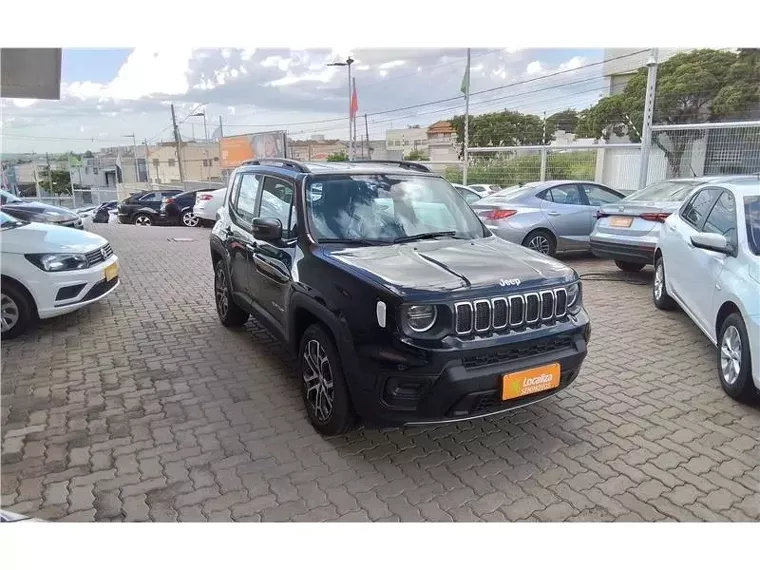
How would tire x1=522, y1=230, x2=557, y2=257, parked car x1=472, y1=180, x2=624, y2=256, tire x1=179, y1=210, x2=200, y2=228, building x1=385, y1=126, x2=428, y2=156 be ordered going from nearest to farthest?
parked car x1=472, y1=180, x2=624, y2=256
tire x1=522, y1=230, x2=557, y2=257
tire x1=179, y1=210, x2=200, y2=228
building x1=385, y1=126, x2=428, y2=156

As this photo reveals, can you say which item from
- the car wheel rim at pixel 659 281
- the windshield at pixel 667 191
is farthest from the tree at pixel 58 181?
the car wheel rim at pixel 659 281

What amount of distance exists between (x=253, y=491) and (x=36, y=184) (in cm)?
2634

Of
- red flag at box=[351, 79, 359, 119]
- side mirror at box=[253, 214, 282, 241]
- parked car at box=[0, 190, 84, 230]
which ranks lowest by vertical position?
parked car at box=[0, 190, 84, 230]

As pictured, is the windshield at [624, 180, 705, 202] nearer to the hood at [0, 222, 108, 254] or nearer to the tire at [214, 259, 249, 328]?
the tire at [214, 259, 249, 328]

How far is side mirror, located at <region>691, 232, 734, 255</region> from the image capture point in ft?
12.9

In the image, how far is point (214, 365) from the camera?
4.64 meters

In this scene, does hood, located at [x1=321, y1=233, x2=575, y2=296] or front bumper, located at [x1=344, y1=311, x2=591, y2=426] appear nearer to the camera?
front bumper, located at [x1=344, y1=311, x2=591, y2=426]

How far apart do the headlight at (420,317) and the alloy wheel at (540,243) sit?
5.93 metres

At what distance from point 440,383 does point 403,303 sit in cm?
46

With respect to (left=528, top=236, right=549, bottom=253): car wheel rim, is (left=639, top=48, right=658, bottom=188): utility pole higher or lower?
higher

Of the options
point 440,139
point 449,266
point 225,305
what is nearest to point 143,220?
point 225,305

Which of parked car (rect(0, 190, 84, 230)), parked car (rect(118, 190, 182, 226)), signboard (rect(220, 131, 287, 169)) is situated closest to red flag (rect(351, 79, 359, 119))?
signboard (rect(220, 131, 287, 169))

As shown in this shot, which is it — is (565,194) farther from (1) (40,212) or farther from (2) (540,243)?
(1) (40,212)

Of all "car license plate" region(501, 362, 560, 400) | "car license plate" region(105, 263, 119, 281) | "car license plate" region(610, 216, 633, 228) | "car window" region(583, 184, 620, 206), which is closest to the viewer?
"car license plate" region(501, 362, 560, 400)
